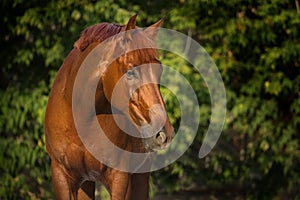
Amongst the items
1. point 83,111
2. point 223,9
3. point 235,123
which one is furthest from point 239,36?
point 83,111

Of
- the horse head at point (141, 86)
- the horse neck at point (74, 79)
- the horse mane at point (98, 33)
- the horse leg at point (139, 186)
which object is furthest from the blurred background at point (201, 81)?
the horse head at point (141, 86)

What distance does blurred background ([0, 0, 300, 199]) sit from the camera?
24.0 feet

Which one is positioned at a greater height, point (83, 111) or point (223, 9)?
point (83, 111)

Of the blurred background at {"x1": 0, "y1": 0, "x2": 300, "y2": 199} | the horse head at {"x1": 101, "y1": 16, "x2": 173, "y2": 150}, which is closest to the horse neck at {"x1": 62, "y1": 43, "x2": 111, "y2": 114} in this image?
the horse head at {"x1": 101, "y1": 16, "x2": 173, "y2": 150}

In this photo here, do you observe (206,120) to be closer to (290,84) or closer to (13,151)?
(290,84)

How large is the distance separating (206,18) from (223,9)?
193 millimetres

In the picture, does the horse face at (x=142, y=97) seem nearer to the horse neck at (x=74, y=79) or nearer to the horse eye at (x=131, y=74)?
the horse eye at (x=131, y=74)

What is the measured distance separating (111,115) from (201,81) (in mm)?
3647

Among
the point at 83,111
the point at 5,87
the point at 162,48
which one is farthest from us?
the point at 5,87

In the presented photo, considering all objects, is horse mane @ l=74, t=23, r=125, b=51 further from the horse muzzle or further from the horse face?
the horse muzzle

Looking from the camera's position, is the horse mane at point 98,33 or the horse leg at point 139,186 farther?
the horse leg at point 139,186

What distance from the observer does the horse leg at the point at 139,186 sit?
158 inches

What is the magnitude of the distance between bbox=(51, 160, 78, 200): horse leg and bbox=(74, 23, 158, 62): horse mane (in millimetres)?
599

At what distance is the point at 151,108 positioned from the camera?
3238 mm
